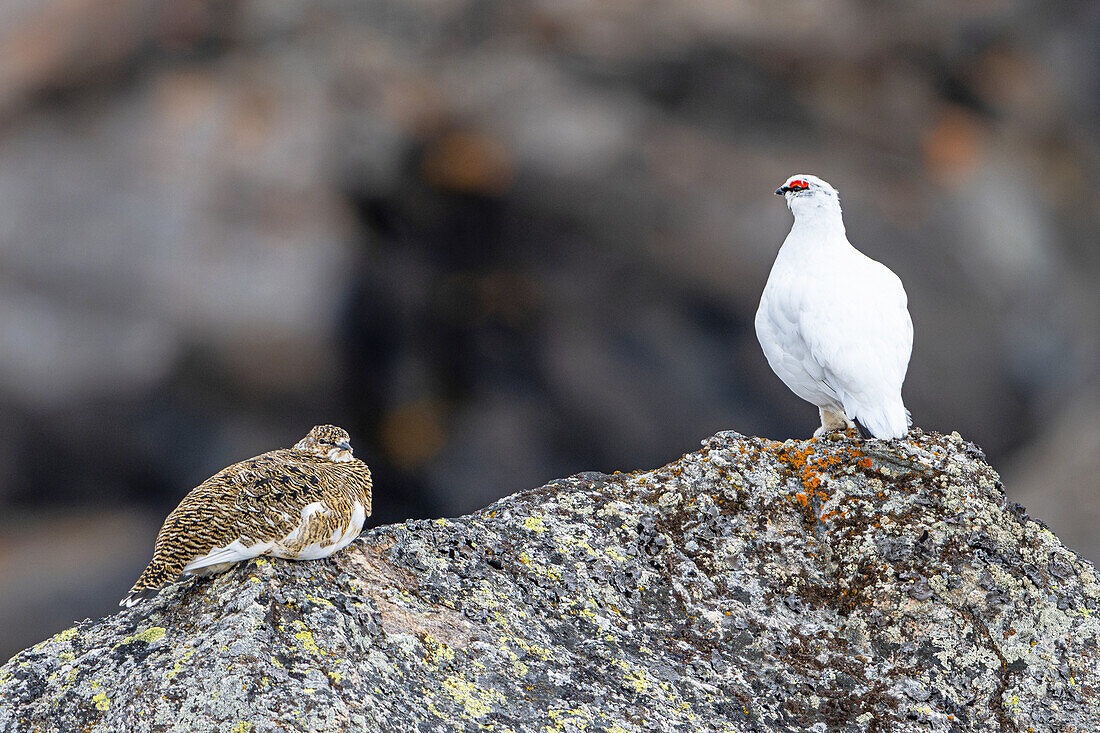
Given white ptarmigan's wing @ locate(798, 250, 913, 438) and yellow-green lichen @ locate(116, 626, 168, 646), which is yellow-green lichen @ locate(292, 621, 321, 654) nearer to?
yellow-green lichen @ locate(116, 626, 168, 646)

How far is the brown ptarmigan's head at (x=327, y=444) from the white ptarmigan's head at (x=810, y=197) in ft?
13.3

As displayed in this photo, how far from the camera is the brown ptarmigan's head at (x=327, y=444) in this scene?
4695mm

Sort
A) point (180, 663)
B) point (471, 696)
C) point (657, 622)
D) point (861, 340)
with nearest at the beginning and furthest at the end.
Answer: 1. point (180, 663)
2. point (471, 696)
3. point (657, 622)
4. point (861, 340)

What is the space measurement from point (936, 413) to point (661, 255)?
6233 millimetres

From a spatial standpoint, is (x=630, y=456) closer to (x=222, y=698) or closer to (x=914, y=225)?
(x=914, y=225)

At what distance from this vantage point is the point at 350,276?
19.6 m

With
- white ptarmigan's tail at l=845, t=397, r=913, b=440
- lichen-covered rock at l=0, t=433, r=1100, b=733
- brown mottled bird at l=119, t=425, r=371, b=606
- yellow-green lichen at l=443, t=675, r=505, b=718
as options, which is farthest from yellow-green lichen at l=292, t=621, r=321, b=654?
white ptarmigan's tail at l=845, t=397, r=913, b=440

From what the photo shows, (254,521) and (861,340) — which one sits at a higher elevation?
(861,340)

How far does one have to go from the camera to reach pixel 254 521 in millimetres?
3887

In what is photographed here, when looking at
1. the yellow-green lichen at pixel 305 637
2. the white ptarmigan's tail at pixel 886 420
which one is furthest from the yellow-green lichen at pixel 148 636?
the white ptarmigan's tail at pixel 886 420

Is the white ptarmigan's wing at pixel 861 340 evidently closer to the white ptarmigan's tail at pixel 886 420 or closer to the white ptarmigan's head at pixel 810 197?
the white ptarmigan's tail at pixel 886 420

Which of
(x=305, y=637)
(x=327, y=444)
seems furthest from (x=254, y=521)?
(x=327, y=444)

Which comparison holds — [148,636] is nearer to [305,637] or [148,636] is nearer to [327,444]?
[305,637]

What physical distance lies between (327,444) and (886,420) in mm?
3329
